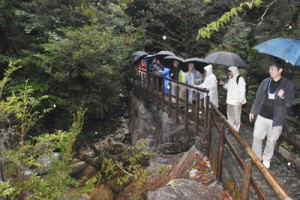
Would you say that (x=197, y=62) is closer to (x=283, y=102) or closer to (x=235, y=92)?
(x=235, y=92)

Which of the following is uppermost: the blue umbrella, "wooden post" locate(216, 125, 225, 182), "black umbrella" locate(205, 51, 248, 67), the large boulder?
the blue umbrella

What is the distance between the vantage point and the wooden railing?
3040 mm

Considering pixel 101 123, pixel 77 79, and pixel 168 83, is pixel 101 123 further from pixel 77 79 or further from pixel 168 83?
pixel 168 83

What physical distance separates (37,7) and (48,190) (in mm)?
7519

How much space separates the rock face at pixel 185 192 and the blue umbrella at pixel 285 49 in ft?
8.04

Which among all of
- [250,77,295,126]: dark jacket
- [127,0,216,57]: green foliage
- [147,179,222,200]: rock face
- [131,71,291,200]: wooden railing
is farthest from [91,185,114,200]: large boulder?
[127,0,216,57]: green foliage

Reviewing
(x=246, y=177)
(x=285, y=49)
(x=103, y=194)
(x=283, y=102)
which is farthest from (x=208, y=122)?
(x=103, y=194)

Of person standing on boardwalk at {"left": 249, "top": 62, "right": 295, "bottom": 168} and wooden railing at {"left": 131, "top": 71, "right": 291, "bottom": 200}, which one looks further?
person standing on boardwalk at {"left": 249, "top": 62, "right": 295, "bottom": 168}

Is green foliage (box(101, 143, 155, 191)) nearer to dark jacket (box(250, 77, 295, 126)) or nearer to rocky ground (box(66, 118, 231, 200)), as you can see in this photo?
rocky ground (box(66, 118, 231, 200))

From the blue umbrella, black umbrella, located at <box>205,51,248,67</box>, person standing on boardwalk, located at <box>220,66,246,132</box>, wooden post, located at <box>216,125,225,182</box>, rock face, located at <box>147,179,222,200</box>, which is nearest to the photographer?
the blue umbrella

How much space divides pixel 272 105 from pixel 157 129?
6925 millimetres

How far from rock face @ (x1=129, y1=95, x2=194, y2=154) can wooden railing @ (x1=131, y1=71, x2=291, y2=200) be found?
71 cm

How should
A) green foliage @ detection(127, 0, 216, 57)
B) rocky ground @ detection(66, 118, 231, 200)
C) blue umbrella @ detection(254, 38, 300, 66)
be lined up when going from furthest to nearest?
1. green foliage @ detection(127, 0, 216, 57)
2. rocky ground @ detection(66, 118, 231, 200)
3. blue umbrella @ detection(254, 38, 300, 66)

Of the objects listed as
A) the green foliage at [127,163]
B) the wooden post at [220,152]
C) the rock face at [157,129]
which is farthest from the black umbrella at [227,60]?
the green foliage at [127,163]
